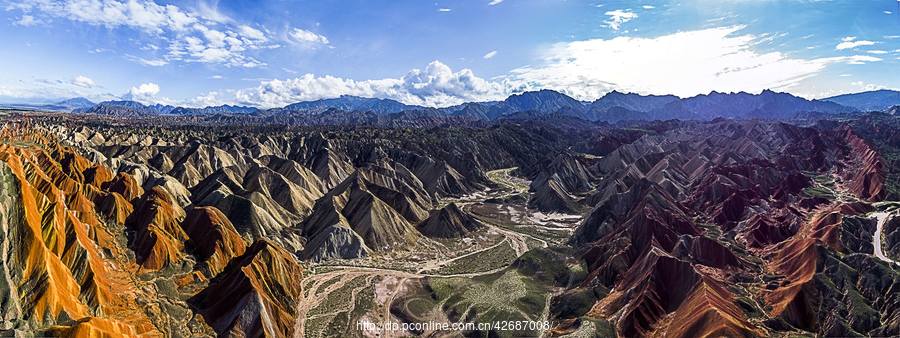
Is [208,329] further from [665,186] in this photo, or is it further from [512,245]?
[665,186]

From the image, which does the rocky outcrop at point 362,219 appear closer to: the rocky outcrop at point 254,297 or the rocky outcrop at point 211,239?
the rocky outcrop at point 211,239

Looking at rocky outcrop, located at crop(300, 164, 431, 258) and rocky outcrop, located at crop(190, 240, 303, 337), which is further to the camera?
rocky outcrop, located at crop(300, 164, 431, 258)

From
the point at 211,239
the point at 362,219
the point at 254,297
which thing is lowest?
the point at 362,219

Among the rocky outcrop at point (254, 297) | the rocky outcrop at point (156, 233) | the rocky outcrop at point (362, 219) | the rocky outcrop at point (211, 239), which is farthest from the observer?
the rocky outcrop at point (362, 219)

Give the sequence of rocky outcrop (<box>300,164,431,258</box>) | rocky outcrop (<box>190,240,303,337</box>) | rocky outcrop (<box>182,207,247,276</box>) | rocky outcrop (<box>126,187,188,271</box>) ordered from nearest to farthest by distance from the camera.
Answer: rocky outcrop (<box>190,240,303,337</box>)
rocky outcrop (<box>126,187,188,271</box>)
rocky outcrop (<box>182,207,247,276</box>)
rocky outcrop (<box>300,164,431,258</box>)

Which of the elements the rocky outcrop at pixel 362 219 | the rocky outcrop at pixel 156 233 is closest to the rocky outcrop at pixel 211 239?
the rocky outcrop at pixel 156 233

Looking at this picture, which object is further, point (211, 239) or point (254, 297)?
point (211, 239)

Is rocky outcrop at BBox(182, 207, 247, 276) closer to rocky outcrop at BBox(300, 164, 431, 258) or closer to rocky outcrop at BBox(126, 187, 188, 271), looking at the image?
rocky outcrop at BBox(126, 187, 188, 271)

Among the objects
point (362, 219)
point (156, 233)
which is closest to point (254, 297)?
point (156, 233)

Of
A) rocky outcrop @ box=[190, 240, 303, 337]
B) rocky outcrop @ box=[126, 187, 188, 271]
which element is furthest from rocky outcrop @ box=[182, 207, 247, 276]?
rocky outcrop @ box=[190, 240, 303, 337]

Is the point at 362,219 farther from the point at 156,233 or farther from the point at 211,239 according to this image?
the point at 156,233

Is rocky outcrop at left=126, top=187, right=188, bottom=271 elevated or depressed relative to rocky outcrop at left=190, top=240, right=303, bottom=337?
elevated

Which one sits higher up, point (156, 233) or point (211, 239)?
point (156, 233)
